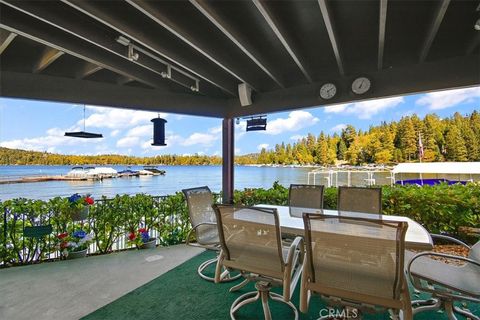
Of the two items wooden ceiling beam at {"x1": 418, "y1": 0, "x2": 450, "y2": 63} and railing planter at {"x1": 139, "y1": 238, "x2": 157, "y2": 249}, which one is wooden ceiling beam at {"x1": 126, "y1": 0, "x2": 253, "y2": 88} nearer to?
wooden ceiling beam at {"x1": 418, "y1": 0, "x2": 450, "y2": 63}

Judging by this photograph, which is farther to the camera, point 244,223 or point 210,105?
point 210,105

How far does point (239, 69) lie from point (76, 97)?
2.47m

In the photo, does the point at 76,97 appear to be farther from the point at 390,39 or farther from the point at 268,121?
the point at 390,39

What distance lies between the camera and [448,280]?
1.82m

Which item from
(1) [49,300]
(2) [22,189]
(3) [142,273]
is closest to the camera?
(1) [49,300]

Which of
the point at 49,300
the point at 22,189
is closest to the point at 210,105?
the point at 49,300

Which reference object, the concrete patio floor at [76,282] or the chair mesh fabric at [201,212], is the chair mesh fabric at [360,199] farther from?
the concrete patio floor at [76,282]

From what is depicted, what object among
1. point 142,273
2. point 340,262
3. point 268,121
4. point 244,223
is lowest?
point 142,273

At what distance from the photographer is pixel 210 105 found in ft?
15.7

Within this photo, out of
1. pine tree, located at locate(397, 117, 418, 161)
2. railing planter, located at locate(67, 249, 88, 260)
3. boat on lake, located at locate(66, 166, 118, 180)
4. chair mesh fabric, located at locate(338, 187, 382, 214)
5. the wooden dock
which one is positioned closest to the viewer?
chair mesh fabric, located at locate(338, 187, 382, 214)

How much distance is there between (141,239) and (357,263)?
3.54 meters

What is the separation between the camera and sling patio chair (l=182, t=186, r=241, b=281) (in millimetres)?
2760

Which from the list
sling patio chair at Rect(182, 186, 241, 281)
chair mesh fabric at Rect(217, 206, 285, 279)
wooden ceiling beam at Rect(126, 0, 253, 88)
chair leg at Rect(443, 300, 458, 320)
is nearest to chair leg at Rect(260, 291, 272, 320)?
chair mesh fabric at Rect(217, 206, 285, 279)

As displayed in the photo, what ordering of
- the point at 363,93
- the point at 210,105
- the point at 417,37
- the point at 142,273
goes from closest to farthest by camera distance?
the point at 417,37 → the point at 142,273 → the point at 363,93 → the point at 210,105
